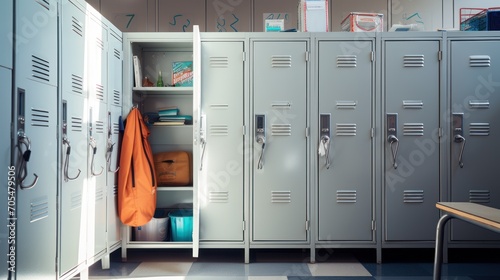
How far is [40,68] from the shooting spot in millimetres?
1949

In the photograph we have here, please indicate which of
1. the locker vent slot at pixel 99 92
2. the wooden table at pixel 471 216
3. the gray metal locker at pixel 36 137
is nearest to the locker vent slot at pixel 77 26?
the gray metal locker at pixel 36 137

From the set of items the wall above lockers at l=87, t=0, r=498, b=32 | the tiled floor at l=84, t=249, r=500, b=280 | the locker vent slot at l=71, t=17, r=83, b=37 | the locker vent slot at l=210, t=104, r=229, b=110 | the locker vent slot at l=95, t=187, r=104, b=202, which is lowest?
the tiled floor at l=84, t=249, r=500, b=280

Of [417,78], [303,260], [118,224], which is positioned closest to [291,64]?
[417,78]

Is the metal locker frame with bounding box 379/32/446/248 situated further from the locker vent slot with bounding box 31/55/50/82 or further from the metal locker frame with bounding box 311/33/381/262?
the locker vent slot with bounding box 31/55/50/82

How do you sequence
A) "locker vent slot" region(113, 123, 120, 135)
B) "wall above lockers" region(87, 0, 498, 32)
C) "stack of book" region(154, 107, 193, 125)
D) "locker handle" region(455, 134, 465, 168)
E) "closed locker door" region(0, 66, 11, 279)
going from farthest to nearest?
"wall above lockers" region(87, 0, 498, 32) < "stack of book" region(154, 107, 193, 125) < "locker handle" region(455, 134, 465, 168) < "locker vent slot" region(113, 123, 120, 135) < "closed locker door" region(0, 66, 11, 279)

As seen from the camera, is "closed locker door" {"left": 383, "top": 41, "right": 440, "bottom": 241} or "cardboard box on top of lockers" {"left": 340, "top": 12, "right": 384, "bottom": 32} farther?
"cardboard box on top of lockers" {"left": 340, "top": 12, "right": 384, "bottom": 32}

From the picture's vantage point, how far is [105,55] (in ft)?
9.21

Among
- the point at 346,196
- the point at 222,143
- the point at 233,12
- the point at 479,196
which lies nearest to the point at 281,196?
the point at 346,196

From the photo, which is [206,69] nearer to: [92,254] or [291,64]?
[291,64]

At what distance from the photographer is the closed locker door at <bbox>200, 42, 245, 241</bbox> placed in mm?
3088

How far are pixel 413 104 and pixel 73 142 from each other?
9.01 ft

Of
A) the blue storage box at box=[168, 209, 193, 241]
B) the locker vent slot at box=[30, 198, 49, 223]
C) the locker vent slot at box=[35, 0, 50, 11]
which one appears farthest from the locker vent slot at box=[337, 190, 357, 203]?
the locker vent slot at box=[35, 0, 50, 11]

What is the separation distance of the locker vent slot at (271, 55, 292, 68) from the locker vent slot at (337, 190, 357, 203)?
1214 mm

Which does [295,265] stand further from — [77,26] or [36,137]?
[77,26]
